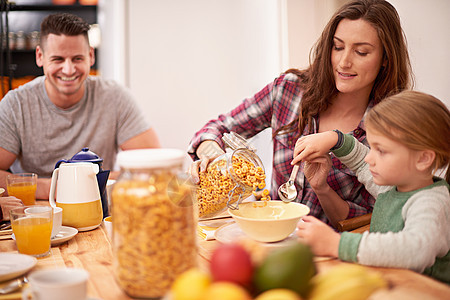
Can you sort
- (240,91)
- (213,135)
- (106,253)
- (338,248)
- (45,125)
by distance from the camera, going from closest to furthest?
1. (338,248)
2. (106,253)
3. (213,135)
4. (45,125)
5. (240,91)

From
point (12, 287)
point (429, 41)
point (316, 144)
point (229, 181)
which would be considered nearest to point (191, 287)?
point (12, 287)

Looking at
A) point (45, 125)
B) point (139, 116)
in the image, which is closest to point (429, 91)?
point (139, 116)

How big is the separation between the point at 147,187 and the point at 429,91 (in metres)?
1.57

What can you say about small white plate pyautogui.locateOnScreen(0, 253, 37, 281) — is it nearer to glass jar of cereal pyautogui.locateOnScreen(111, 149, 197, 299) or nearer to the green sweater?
glass jar of cereal pyautogui.locateOnScreen(111, 149, 197, 299)

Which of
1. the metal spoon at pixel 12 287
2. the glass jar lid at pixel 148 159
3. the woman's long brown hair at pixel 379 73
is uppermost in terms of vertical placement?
the woman's long brown hair at pixel 379 73

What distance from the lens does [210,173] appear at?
4.24ft

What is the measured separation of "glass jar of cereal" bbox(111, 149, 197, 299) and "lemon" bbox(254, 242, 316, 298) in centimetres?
17

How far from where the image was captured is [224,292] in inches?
23.4

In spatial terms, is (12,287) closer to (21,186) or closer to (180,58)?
(21,186)

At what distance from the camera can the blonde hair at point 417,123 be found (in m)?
1.04

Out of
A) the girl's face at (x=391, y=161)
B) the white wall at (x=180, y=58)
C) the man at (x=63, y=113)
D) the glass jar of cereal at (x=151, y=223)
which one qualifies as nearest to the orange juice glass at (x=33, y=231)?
the glass jar of cereal at (x=151, y=223)

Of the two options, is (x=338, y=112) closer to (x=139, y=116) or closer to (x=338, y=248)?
(x=338, y=248)

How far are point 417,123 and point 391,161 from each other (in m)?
0.11

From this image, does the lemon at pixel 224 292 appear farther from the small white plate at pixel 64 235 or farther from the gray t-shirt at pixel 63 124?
the gray t-shirt at pixel 63 124
